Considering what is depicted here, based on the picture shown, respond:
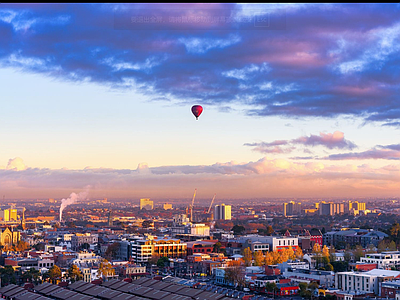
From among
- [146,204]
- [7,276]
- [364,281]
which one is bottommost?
[7,276]

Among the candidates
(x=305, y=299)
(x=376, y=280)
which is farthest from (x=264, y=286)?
(x=376, y=280)

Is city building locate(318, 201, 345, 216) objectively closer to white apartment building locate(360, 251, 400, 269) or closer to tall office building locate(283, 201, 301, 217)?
tall office building locate(283, 201, 301, 217)

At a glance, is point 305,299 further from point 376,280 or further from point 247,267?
point 247,267

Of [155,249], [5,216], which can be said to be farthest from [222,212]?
[155,249]

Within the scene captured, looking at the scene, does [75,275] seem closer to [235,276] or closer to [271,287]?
[235,276]

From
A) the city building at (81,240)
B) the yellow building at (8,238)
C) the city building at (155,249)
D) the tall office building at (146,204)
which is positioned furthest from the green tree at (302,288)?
the tall office building at (146,204)

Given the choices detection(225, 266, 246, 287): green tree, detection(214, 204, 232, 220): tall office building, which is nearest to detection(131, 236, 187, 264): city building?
detection(225, 266, 246, 287): green tree

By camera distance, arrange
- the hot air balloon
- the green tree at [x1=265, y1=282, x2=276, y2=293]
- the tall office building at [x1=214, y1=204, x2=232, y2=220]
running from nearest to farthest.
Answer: the green tree at [x1=265, y1=282, x2=276, y2=293] < the hot air balloon < the tall office building at [x1=214, y1=204, x2=232, y2=220]

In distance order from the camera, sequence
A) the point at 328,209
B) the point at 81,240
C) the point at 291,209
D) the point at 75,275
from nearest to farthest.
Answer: the point at 75,275 → the point at 81,240 → the point at 328,209 → the point at 291,209
